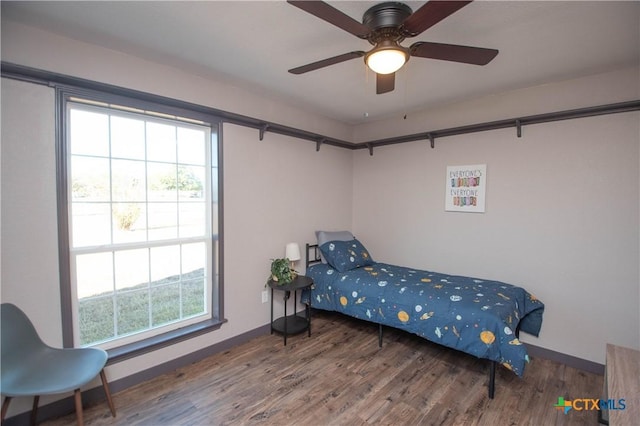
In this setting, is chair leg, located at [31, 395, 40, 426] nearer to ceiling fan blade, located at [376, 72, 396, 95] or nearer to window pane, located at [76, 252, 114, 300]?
window pane, located at [76, 252, 114, 300]

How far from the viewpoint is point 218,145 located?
2.69 meters

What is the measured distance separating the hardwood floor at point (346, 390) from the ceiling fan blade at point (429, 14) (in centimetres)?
235

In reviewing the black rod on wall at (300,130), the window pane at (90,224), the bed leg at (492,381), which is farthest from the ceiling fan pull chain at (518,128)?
the window pane at (90,224)

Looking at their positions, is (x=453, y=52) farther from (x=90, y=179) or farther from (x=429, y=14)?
(x=90, y=179)

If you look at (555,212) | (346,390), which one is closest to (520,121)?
(555,212)

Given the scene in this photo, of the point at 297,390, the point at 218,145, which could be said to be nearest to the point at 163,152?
the point at 218,145

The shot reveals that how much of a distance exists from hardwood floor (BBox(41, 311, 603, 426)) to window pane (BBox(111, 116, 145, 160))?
179 cm

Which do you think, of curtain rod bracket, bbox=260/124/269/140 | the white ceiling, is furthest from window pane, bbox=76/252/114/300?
curtain rod bracket, bbox=260/124/269/140

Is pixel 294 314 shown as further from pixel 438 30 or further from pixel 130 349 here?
pixel 438 30

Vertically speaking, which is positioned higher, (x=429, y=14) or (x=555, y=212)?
(x=429, y=14)

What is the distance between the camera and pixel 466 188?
10.5ft

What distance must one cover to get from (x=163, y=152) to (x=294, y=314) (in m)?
2.22

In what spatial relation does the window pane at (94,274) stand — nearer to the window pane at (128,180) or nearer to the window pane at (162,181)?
the window pane at (128,180)

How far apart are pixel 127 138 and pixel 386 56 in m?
2.00
